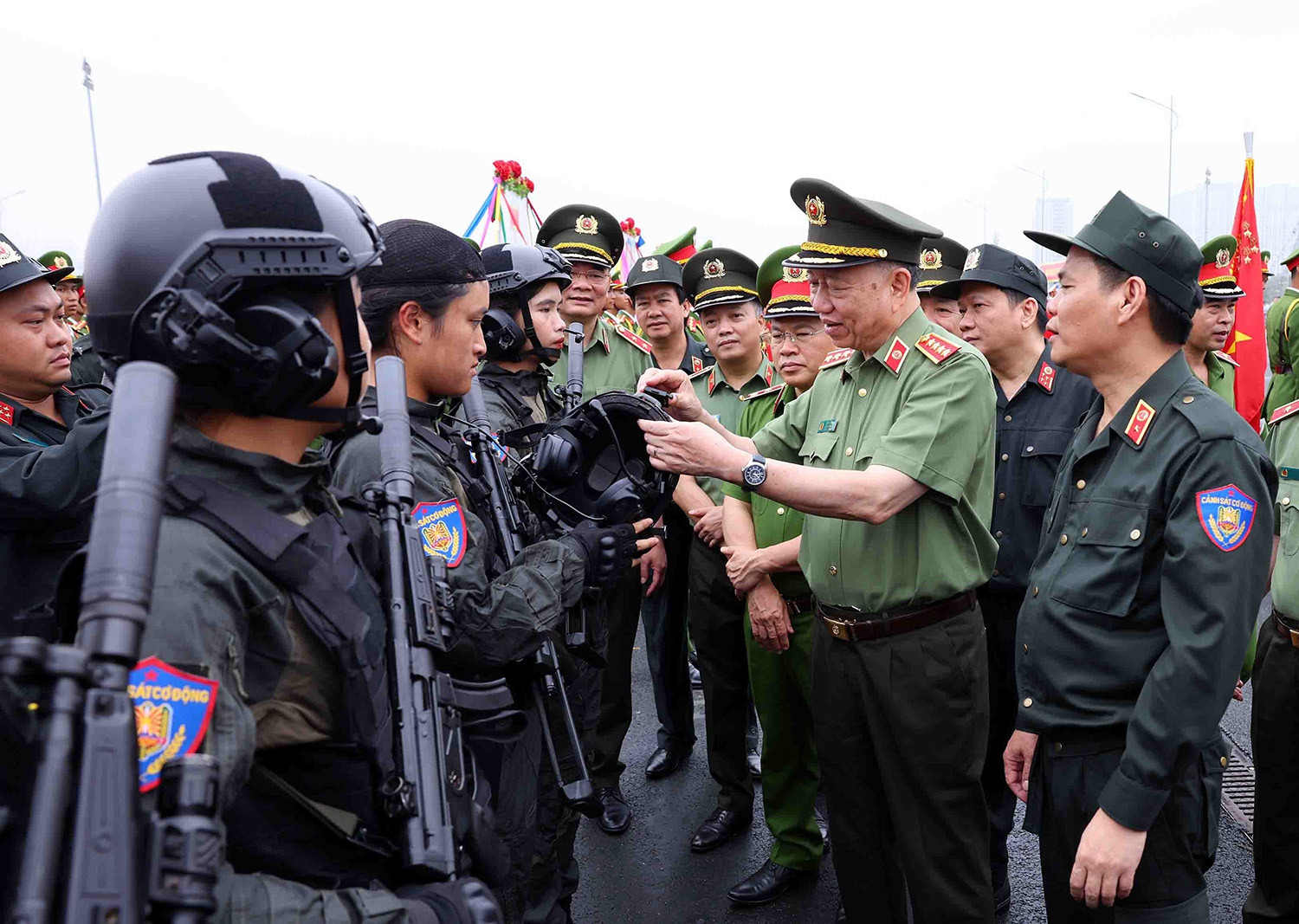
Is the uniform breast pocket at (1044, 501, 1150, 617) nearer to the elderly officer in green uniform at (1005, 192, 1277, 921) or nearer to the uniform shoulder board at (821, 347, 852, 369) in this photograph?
the elderly officer in green uniform at (1005, 192, 1277, 921)

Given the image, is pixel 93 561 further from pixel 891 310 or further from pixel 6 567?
pixel 6 567

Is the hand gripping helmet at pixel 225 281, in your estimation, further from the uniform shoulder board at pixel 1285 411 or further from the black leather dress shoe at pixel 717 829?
the uniform shoulder board at pixel 1285 411

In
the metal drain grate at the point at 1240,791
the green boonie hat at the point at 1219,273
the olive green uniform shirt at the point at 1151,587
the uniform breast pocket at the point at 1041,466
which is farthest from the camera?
the green boonie hat at the point at 1219,273

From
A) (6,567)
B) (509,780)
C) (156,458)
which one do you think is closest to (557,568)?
(509,780)

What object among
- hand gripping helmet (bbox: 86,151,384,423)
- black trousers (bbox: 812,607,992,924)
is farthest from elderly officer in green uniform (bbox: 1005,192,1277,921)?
hand gripping helmet (bbox: 86,151,384,423)

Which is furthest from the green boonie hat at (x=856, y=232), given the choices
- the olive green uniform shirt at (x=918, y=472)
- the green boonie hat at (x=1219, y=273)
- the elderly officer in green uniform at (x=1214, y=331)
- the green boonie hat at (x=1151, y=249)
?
the green boonie hat at (x=1219, y=273)

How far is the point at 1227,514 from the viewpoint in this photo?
219 cm

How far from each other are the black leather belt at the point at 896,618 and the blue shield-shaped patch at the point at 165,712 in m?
2.22

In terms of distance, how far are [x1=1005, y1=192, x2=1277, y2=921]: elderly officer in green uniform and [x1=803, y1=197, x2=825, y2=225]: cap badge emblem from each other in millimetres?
745

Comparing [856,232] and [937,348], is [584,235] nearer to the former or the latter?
[856,232]

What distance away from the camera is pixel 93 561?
0.97m

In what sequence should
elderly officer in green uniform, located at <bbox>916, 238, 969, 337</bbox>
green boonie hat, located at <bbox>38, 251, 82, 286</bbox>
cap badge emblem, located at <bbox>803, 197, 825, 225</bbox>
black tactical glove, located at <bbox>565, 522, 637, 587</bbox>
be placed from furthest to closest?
green boonie hat, located at <bbox>38, 251, 82, 286</bbox>
elderly officer in green uniform, located at <bbox>916, 238, 969, 337</bbox>
cap badge emblem, located at <bbox>803, 197, 825, 225</bbox>
black tactical glove, located at <bbox>565, 522, 637, 587</bbox>

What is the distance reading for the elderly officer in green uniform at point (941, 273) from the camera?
534 cm

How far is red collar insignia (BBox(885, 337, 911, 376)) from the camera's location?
123 inches
